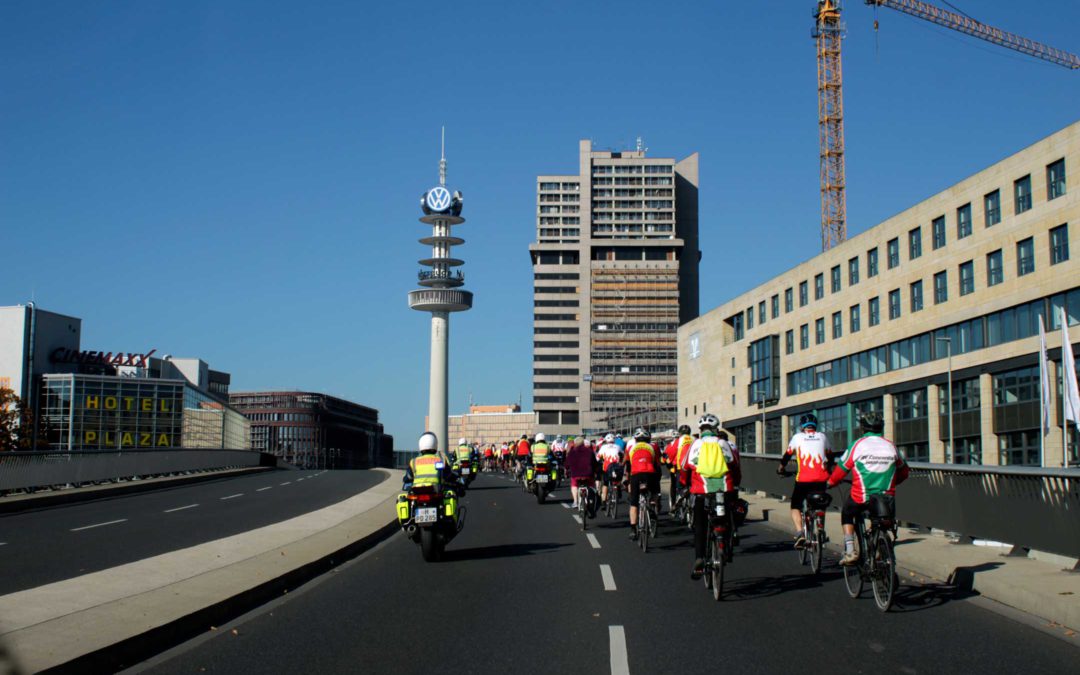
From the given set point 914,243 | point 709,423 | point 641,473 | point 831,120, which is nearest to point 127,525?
point 641,473

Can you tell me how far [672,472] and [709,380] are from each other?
69828 mm

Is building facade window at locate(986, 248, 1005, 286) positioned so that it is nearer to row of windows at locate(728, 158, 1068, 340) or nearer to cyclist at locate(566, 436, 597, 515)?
row of windows at locate(728, 158, 1068, 340)

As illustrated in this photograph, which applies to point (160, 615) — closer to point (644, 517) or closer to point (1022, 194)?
point (644, 517)

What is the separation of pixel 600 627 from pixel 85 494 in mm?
24370

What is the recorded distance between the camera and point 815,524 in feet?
43.8

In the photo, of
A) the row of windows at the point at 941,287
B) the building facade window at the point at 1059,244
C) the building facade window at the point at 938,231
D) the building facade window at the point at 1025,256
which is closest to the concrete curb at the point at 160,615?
the building facade window at the point at 1059,244

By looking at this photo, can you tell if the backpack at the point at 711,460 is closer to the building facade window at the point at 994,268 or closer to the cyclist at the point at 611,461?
the cyclist at the point at 611,461

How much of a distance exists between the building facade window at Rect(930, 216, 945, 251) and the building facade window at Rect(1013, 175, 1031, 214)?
600 centimetres

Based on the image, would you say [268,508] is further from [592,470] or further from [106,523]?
[592,470]

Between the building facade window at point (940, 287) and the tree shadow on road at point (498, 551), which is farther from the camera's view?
the building facade window at point (940, 287)

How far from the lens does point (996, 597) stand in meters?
10.9

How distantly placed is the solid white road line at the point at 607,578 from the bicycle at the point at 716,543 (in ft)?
3.48

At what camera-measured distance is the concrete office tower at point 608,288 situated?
171 metres

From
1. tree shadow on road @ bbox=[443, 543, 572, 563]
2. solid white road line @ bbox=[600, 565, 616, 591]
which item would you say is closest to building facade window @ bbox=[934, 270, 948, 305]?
tree shadow on road @ bbox=[443, 543, 572, 563]
